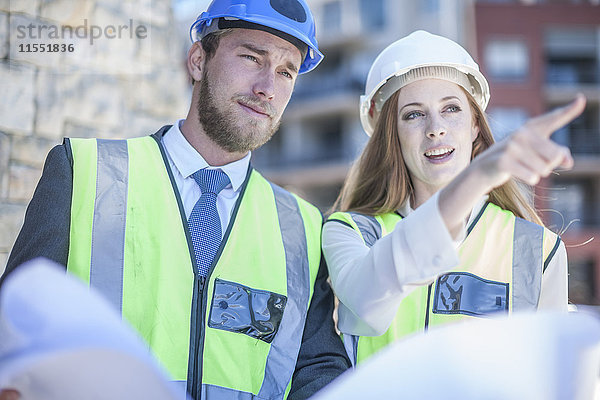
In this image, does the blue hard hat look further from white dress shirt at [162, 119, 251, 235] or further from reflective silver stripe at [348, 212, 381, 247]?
reflective silver stripe at [348, 212, 381, 247]

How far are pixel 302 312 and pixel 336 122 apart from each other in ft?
81.5

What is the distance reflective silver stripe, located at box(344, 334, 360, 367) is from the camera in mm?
2480

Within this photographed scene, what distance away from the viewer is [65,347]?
1.12 meters

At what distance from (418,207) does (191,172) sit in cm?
89

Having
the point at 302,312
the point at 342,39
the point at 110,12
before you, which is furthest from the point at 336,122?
the point at 302,312

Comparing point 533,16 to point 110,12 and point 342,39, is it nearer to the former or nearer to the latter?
point 342,39

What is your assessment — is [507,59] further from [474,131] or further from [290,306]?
[290,306]

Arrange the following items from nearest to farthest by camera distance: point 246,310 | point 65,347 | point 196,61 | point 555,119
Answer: point 65,347 < point 555,119 < point 246,310 < point 196,61

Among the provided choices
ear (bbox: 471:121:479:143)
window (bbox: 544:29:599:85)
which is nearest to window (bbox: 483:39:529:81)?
window (bbox: 544:29:599:85)

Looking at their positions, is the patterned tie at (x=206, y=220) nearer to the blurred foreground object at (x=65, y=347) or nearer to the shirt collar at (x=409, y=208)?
the shirt collar at (x=409, y=208)

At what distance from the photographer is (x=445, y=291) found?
2.42 metres

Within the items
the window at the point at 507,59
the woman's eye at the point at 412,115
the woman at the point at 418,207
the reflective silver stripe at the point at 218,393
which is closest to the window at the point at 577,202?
the window at the point at 507,59

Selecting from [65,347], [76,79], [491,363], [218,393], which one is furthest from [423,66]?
[76,79]

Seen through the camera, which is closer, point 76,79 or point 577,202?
point 76,79
